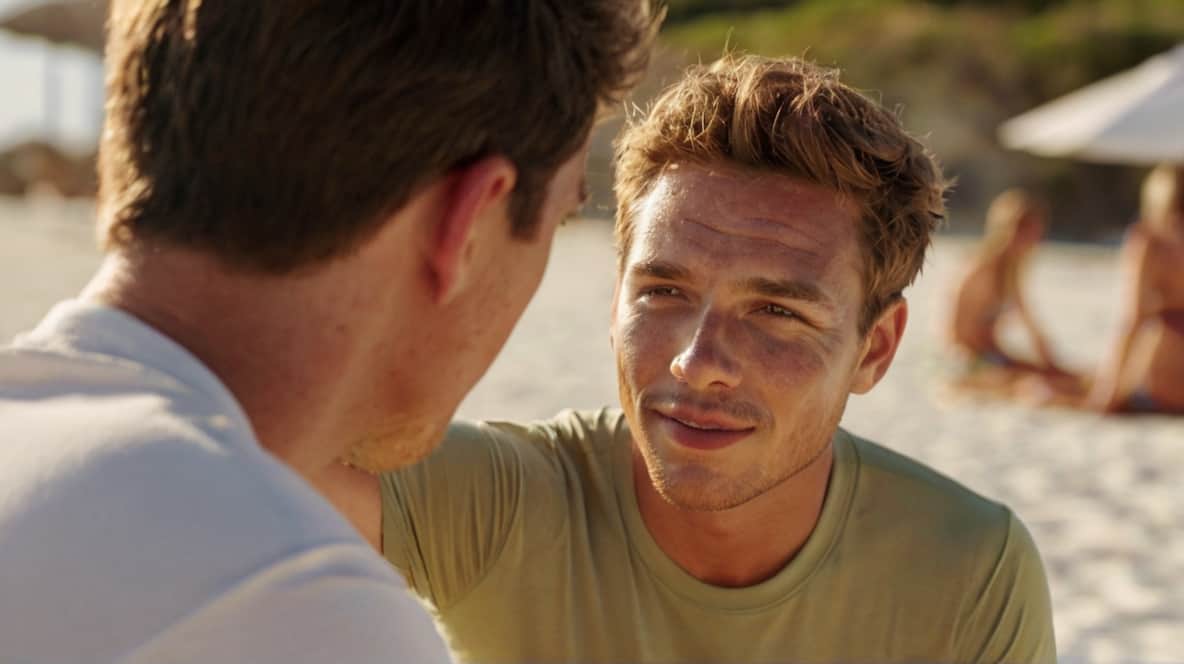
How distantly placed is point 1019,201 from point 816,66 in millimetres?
7763

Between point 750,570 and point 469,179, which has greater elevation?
point 469,179

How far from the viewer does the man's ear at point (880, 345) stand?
2.28 metres

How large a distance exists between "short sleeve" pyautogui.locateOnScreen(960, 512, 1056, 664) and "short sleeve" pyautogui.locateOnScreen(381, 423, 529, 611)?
69 centimetres

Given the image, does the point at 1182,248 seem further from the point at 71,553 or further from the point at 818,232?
the point at 71,553

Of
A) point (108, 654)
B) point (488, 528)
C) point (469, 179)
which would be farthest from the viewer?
point (488, 528)

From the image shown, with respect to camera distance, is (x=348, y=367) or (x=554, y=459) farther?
(x=554, y=459)

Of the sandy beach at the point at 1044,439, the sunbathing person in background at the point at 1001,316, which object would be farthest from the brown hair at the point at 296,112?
the sunbathing person in background at the point at 1001,316

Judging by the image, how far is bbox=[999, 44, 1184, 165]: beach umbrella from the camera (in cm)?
884

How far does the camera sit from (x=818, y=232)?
2113mm

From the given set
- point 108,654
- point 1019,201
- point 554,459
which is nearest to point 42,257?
point 1019,201

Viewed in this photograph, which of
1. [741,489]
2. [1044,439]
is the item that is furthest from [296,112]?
[1044,439]

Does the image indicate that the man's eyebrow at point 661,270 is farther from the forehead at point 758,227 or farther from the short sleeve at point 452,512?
the short sleeve at point 452,512

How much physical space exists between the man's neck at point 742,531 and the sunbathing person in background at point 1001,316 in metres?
6.51

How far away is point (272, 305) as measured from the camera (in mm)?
1278
